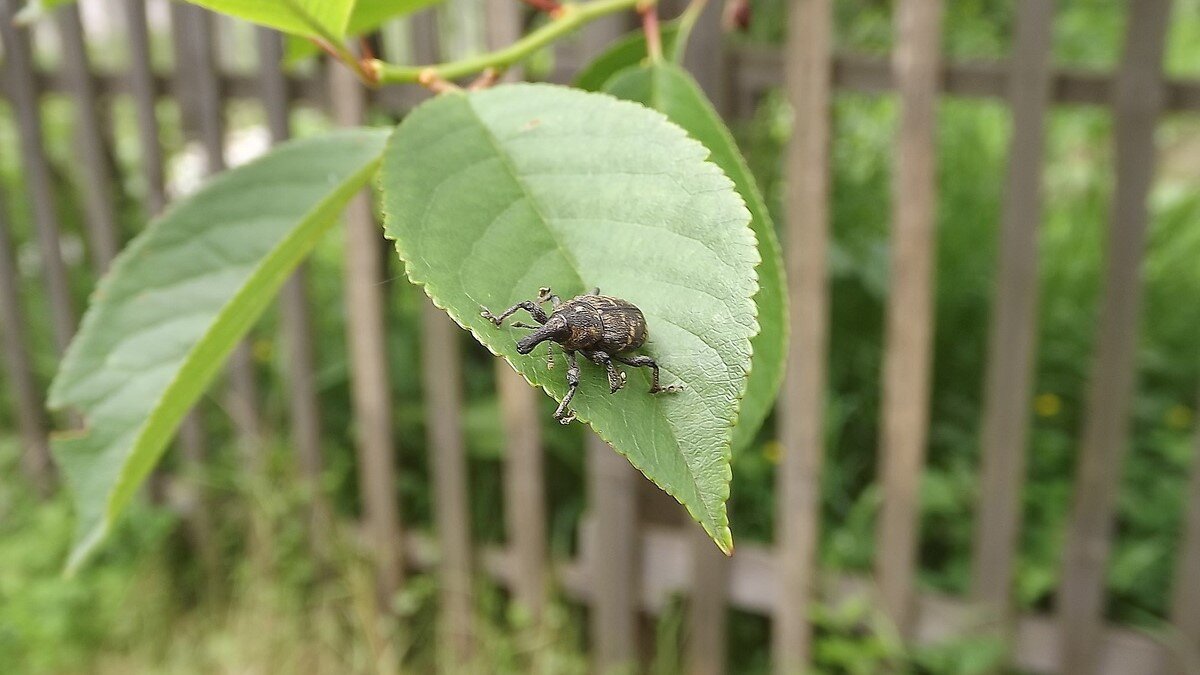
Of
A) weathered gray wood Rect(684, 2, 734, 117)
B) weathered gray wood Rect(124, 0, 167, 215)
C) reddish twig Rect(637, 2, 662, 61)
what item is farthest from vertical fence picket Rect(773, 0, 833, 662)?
weathered gray wood Rect(124, 0, 167, 215)

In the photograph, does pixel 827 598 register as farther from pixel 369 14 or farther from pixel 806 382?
pixel 369 14

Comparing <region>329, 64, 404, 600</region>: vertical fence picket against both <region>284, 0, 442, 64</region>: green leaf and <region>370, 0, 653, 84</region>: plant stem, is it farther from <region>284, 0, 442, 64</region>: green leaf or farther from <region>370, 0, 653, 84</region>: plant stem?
<region>370, 0, 653, 84</region>: plant stem

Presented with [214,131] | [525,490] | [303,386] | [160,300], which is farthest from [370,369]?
[160,300]

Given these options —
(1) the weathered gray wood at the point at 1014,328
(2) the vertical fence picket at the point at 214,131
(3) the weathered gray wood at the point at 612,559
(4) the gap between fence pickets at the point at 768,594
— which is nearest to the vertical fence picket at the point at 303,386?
(2) the vertical fence picket at the point at 214,131

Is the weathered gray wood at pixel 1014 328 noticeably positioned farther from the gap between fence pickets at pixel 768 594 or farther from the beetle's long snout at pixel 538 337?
the beetle's long snout at pixel 538 337

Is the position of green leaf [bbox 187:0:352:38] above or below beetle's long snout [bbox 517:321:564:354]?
above
